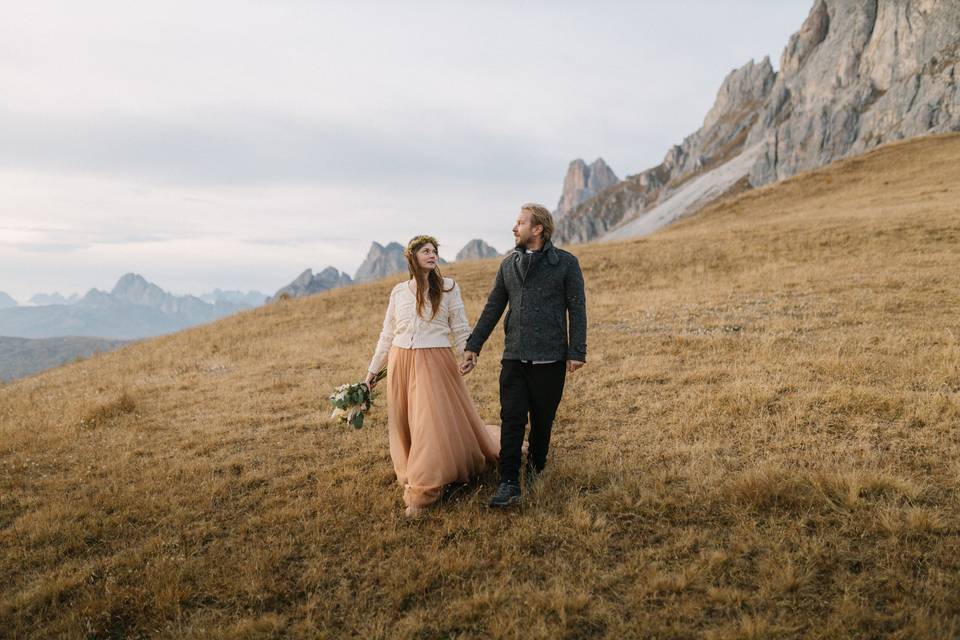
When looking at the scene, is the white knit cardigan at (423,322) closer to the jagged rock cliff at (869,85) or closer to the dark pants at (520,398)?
the dark pants at (520,398)

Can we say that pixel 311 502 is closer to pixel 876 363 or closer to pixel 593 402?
pixel 593 402

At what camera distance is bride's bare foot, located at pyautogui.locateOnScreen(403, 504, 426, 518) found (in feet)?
17.4

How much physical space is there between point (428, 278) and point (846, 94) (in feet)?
377

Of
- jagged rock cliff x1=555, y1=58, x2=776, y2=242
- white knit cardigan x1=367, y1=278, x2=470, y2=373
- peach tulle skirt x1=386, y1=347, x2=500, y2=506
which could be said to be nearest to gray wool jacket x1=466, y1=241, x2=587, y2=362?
white knit cardigan x1=367, y1=278, x2=470, y2=373

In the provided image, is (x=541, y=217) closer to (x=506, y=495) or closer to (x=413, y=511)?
(x=506, y=495)

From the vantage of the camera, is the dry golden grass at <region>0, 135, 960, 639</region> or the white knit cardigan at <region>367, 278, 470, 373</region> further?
the white knit cardigan at <region>367, 278, 470, 373</region>

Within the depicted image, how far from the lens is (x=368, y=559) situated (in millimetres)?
4645

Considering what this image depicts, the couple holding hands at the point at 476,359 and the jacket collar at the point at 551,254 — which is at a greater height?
the jacket collar at the point at 551,254

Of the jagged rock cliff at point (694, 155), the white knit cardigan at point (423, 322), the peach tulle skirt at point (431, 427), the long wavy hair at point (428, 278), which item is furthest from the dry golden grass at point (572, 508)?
the jagged rock cliff at point (694, 155)

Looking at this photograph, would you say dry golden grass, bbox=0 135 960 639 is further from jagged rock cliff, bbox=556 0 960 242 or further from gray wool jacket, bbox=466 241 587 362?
jagged rock cliff, bbox=556 0 960 242

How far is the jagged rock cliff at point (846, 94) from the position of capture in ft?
226

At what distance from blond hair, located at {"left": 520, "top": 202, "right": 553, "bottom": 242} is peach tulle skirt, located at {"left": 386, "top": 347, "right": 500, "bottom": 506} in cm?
176

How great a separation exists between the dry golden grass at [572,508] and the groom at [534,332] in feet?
2.19

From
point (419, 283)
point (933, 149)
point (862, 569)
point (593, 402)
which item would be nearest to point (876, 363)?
point (593, 402)
